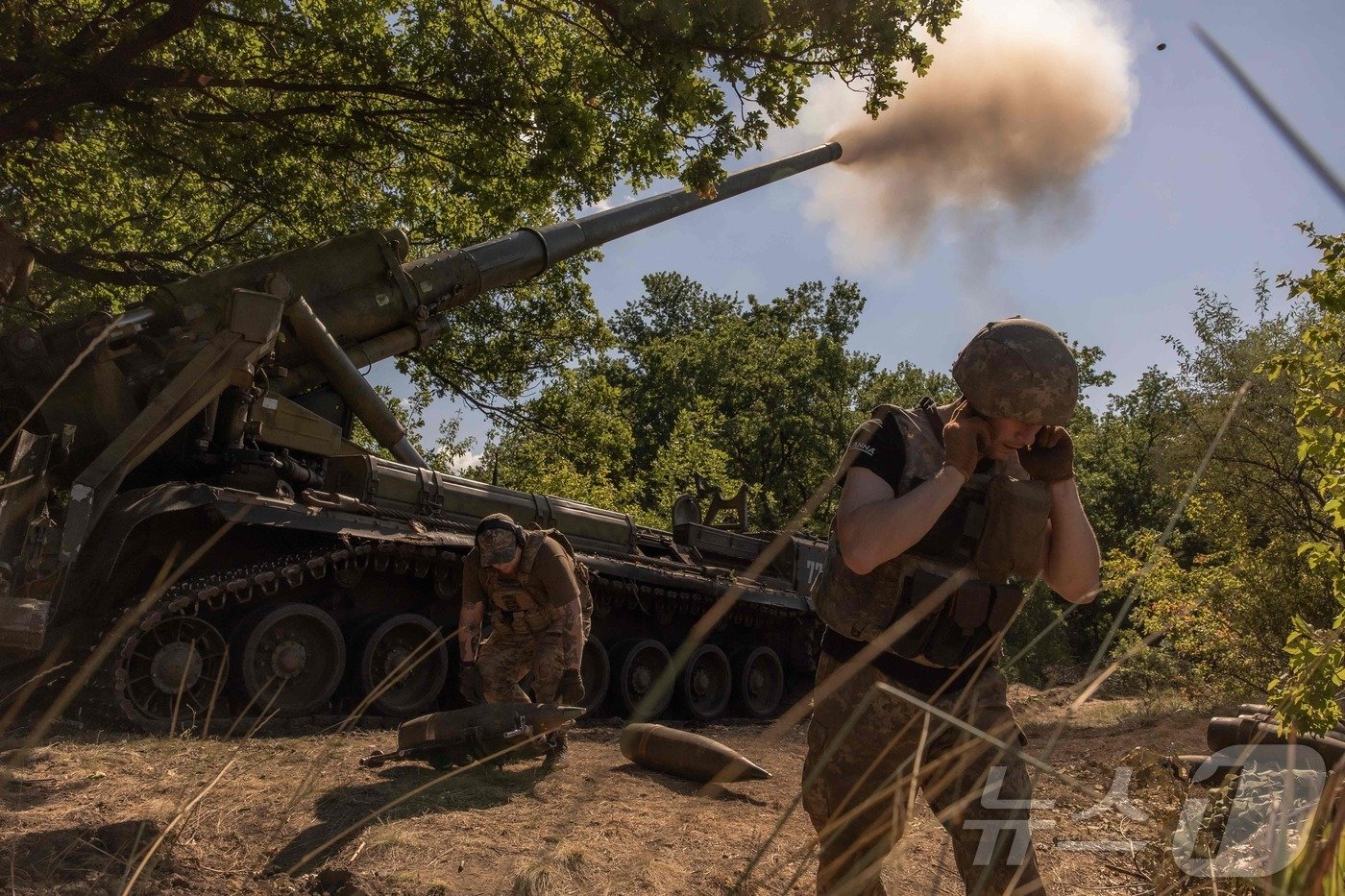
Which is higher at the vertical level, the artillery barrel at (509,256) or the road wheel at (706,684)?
the artillery barrel at (509,256)

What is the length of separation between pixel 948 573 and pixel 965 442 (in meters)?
0.42

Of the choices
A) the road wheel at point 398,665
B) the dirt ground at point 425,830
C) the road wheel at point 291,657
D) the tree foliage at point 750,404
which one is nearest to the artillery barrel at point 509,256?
the road wheel at point 291,657

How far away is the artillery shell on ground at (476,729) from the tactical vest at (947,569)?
12.9ft

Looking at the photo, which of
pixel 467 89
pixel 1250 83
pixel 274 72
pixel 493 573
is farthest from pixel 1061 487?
pixel 274 72

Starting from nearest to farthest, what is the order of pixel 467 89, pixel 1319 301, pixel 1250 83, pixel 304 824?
pixel 1250 83
pixel 304 824
pixel 1319 301
pixel 467 89

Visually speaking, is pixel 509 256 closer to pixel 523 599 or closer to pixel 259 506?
pixel 259 506

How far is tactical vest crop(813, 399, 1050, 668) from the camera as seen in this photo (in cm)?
317

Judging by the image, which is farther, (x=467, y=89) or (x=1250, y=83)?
(x=467, y=89)

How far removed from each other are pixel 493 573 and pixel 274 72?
7.00m

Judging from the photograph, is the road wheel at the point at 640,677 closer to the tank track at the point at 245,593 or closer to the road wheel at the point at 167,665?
the tank track at the point at 245,593

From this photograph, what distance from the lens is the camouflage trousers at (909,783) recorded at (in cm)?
285

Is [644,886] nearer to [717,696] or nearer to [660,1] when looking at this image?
[660,1]

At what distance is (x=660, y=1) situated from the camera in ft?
28.5

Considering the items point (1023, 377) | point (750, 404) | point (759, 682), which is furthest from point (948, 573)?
point (750, 404)
